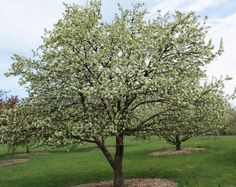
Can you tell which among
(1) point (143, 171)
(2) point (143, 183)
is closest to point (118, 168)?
(2) point (143, 183)

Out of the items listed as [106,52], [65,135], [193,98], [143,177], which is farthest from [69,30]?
[143,177]

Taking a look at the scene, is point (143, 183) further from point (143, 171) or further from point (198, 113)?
point (143, 171)

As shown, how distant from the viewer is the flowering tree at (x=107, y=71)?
18297mm

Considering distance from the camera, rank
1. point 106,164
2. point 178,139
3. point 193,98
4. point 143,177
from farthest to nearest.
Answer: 1. point 178,139
2. point 106,164
3. point 143,177
4. point 193,98

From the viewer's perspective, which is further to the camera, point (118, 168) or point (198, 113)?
point (118, 168)

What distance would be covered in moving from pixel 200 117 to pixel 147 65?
394 centimetres

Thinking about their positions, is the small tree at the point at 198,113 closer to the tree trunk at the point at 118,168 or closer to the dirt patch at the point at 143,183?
the tree trunk at the point at 118,168

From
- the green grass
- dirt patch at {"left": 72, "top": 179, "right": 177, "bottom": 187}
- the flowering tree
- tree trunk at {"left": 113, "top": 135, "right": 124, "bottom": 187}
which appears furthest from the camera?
the green grass

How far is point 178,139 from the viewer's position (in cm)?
4022

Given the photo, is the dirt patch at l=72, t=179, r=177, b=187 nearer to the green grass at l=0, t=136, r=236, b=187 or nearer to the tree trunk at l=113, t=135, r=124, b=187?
the green grass at l=0, t=136, r=236, b=187

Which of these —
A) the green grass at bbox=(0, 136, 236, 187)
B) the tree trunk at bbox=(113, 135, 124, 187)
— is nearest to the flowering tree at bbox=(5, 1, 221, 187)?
the tree trunk at bbox=(113, 135, 124, 187)

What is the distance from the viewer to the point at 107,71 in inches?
711

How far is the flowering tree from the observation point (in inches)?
720

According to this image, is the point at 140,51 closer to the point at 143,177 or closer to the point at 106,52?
the point at 106,52
